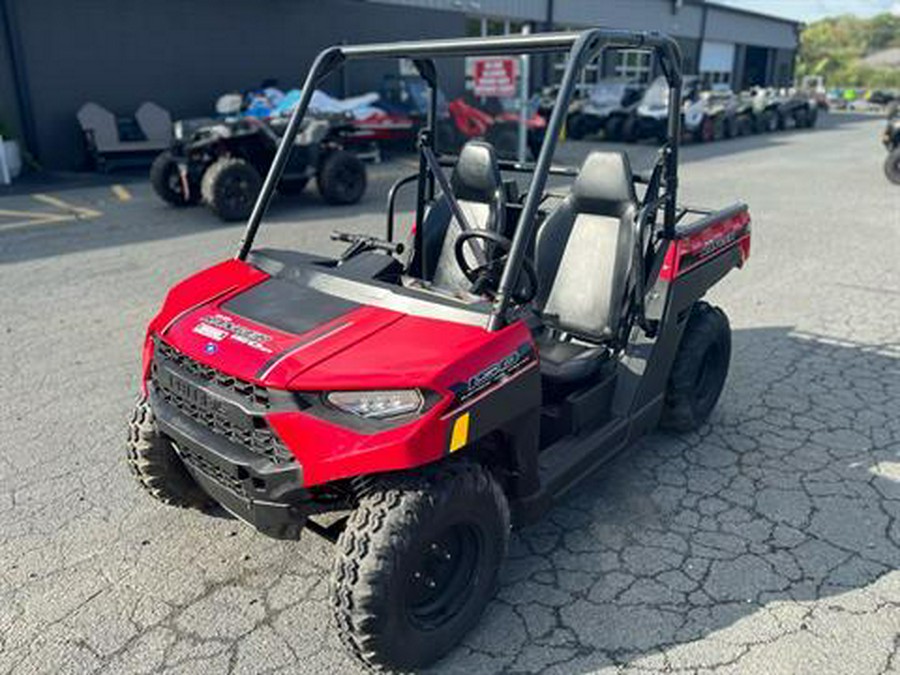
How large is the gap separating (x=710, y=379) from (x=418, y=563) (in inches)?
90.7

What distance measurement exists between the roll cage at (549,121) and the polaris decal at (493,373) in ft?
0.38

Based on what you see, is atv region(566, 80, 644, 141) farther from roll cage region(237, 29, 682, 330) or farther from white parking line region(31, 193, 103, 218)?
roll cage region(237, 29, 682, 330)

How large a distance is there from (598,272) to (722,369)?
1.06 metres

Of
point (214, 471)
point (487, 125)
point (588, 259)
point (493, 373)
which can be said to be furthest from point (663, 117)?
point (214, 471)

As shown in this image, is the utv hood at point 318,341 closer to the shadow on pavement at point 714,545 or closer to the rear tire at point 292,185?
the shadow on pavement at point 714,545

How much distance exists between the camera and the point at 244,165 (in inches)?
348

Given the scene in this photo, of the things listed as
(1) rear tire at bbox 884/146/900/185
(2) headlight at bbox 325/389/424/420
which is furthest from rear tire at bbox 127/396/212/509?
(1) rear tire at bbox 884/146/900/185

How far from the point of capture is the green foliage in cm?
5594

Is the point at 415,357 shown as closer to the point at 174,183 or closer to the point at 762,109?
the point at 174,183

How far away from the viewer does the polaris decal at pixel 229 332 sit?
2.30 m

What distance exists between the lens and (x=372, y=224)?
8992mm

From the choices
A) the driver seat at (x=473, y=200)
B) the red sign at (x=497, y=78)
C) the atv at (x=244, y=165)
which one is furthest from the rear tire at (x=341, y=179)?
the driver seat at (x=473, y=200)

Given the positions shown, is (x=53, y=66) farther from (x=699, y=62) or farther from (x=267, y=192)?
(x=699, y=62)

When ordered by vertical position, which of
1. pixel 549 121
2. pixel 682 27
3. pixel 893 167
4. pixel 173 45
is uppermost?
pixel 682 27
